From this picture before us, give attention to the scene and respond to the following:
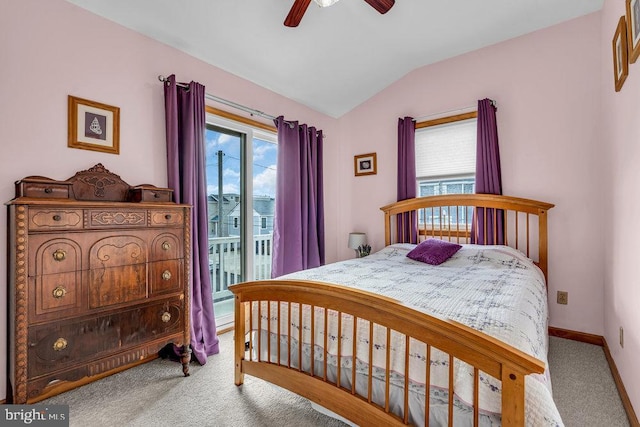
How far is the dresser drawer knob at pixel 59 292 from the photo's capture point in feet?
5.73

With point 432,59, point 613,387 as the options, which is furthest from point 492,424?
point 432,59

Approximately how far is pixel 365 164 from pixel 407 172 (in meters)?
0.69

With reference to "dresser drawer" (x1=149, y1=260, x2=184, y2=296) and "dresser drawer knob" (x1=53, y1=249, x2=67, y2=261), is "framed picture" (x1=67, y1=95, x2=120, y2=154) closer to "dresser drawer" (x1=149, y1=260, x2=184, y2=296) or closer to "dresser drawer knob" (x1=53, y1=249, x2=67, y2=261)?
"dresser drawer knob" (x1=53, y1=249, x2=67, y2=261)

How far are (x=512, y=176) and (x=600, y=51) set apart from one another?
1.25 meters

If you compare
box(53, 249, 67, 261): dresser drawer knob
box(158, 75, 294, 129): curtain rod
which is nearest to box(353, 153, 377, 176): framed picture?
box(158, 75, 294, 129): curtain rod

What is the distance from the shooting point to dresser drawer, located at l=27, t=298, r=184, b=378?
1697mm

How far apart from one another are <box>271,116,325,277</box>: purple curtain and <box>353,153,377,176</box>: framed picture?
0.68 metres

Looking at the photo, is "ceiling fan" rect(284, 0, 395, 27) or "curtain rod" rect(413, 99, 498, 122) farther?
"curtain rod" rect(413, 99, 498, 122)

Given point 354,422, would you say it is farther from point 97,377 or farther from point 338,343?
point 97,377

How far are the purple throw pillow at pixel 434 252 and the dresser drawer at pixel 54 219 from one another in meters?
2.65

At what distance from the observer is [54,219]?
175 cm

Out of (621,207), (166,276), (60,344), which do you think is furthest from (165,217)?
(621,207)

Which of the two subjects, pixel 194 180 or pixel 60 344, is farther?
pixel 194 180

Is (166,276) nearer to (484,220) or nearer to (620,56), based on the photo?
(484,220)
